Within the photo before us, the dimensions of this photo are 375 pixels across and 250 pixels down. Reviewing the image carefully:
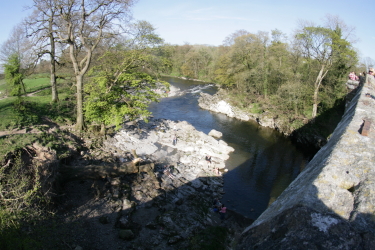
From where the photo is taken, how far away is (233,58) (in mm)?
42531

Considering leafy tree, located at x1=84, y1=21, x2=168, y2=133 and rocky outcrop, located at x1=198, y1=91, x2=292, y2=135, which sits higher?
leafy tree, located at x1=84, y1=21, x2=168, y2=133

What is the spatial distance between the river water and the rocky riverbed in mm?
1240

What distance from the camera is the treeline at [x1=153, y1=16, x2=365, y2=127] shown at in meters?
26.3

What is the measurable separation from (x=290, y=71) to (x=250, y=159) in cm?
1988

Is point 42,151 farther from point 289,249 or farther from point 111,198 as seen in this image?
point 289,249

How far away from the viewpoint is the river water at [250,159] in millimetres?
15727

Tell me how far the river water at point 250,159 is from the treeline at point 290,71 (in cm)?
565

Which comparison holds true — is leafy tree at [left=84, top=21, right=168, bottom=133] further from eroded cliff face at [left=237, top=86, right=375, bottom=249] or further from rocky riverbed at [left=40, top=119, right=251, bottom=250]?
eroded cliff face at [left=237, top=86, right=375, bottom=249]

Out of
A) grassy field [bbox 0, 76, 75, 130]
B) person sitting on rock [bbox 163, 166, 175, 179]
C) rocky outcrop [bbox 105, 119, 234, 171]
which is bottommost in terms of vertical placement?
person sitting on rock [bbox 163, 166, 175, 179]

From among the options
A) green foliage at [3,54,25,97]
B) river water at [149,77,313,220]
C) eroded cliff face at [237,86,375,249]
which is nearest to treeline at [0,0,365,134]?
green foliage at [3,54,25,97]

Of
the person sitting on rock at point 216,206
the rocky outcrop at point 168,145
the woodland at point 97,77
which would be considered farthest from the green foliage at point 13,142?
the person sitting on rock at point 216,206

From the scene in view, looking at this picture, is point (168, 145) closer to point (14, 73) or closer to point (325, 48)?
point (14, 73)

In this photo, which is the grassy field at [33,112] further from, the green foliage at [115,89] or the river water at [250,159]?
the river water at [250,159]

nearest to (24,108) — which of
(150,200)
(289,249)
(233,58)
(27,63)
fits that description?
(27,63)
